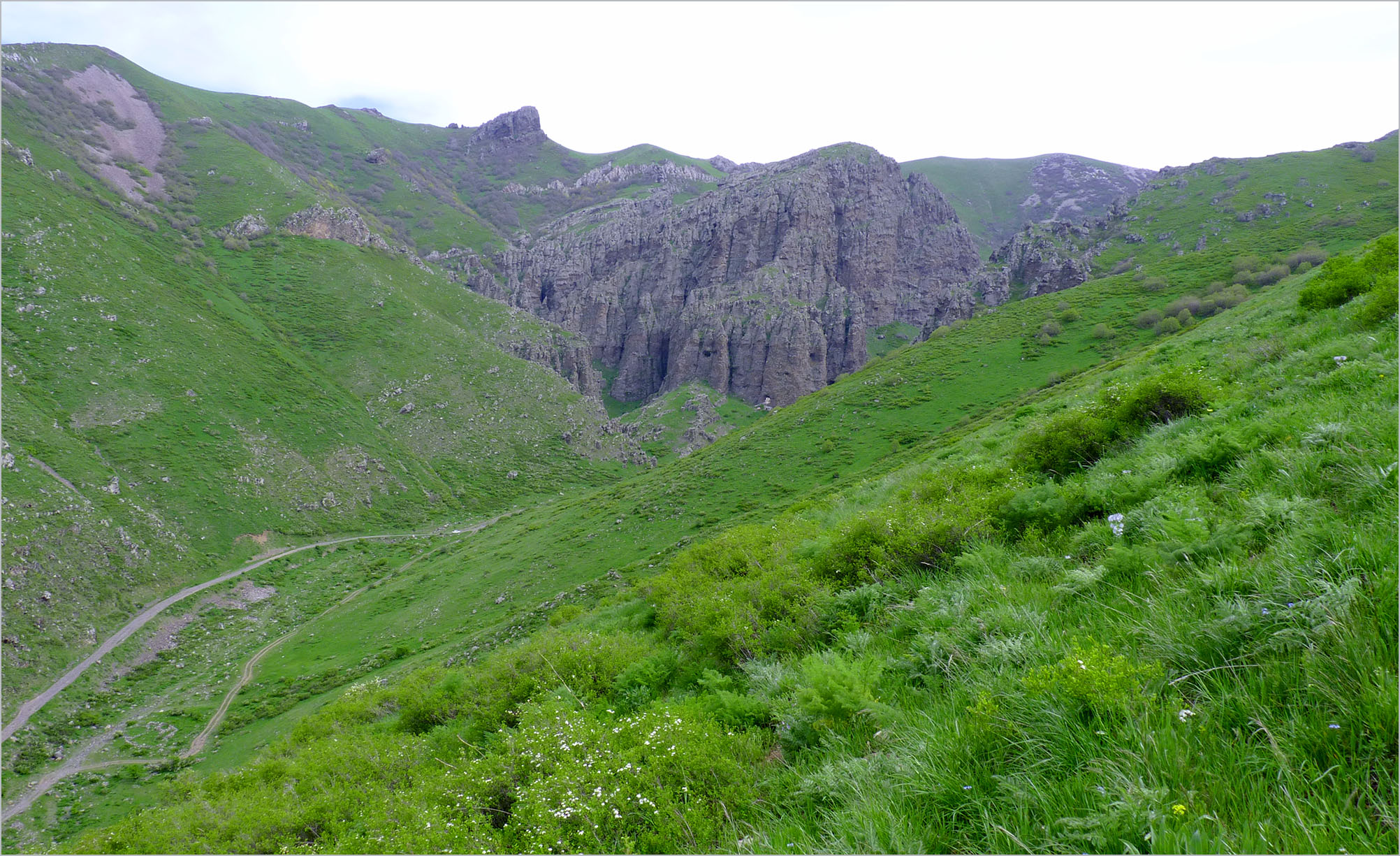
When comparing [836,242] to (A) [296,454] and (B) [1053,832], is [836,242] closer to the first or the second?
(A) [296,454]

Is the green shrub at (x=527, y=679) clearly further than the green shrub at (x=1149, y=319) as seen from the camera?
No

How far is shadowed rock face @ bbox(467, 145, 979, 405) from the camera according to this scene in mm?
166125

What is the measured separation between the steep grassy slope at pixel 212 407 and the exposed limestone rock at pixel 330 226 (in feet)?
16.5

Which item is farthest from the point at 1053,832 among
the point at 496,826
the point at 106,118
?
the point at 106,118

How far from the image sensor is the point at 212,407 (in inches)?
3009

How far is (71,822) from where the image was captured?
28.1 m

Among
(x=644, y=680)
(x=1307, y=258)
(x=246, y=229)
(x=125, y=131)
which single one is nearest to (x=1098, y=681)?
(x=644, y=680)

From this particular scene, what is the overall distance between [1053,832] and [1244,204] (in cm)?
16680

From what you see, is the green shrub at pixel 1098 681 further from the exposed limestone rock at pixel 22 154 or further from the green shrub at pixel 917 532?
the exposed limestone rock at pixel 22 154

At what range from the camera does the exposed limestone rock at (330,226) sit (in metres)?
134

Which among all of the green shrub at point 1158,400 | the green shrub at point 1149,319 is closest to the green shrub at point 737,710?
the green shrub at point 1158,400

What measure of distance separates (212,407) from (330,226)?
8138 centimetres

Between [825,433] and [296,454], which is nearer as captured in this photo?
[825,433]

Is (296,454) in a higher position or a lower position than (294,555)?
higher
